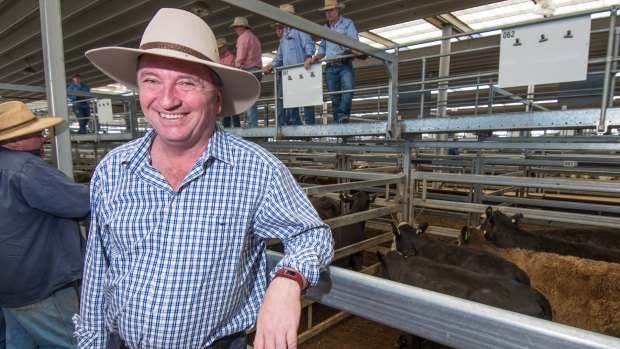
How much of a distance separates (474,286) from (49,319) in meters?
2.96

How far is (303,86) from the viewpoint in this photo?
4.05 meters

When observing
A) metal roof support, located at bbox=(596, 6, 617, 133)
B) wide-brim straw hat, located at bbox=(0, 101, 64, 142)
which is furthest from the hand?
metal roof support, located at bbox=(596, 6, 617, 133)

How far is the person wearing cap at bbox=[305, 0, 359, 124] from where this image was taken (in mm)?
4719

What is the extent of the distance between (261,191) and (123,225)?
0.48 metres

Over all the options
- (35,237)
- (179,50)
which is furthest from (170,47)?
(35,237)

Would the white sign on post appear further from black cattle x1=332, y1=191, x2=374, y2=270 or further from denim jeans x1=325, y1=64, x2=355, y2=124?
black cattle x1=332, y1=191, x2=374, y2=270

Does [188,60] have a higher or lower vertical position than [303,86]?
lower

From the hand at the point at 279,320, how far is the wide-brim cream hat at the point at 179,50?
77 centimetres

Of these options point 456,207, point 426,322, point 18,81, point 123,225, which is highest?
point 18,81

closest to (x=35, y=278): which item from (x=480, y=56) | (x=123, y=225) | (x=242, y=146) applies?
(x=123, y=225)

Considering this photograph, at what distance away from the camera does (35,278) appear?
1819mm

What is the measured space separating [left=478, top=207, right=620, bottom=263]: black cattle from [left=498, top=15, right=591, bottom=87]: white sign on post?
1750mm

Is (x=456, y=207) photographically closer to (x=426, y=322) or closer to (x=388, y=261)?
(x=388, y=261)

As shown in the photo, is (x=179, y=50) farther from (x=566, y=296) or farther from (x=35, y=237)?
(x=566, y=296)
